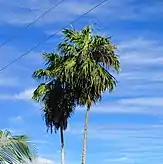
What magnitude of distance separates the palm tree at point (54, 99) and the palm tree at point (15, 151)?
16360 millimetres

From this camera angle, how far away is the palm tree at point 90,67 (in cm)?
2114

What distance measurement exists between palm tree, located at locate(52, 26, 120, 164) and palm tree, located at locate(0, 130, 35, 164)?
1441cm

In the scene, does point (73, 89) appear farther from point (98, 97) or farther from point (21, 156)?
point (21, 156)

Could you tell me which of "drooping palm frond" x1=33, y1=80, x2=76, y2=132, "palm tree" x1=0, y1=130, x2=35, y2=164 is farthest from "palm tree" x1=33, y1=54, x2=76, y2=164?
"palm tree" x1=0, y1=130, x2=35, y2=164

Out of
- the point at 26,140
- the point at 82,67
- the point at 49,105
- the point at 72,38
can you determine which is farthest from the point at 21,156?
the point at 49,105

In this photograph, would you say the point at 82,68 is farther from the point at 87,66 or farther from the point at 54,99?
the point at 54,99

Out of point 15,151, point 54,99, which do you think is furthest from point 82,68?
point 15,151

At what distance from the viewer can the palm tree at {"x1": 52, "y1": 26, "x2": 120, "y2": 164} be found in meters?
21.1

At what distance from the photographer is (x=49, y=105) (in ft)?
79.2

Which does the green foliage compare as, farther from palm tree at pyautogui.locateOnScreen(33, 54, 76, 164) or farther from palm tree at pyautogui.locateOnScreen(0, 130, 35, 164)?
palm tree at pyautogui.locateOnScreen(0, 130, 35, 164)

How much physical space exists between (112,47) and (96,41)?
2.23ft

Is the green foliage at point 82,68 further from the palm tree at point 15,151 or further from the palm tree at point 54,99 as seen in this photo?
the palm tree at point 15,151

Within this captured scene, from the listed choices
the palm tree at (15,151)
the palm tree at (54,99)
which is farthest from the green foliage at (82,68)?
the palm tree at (15,151)

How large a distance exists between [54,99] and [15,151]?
17462 mm
